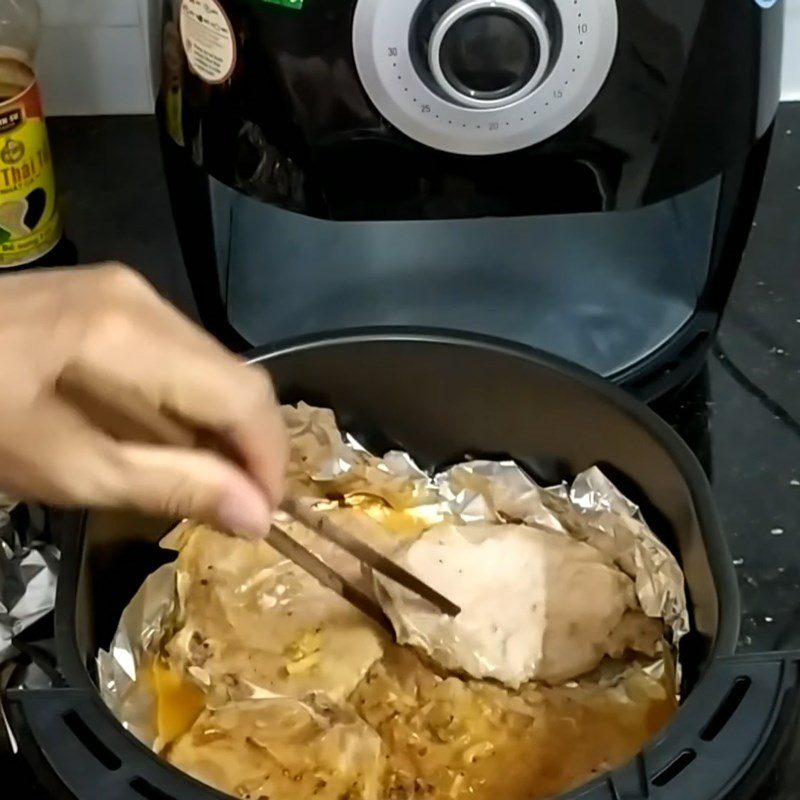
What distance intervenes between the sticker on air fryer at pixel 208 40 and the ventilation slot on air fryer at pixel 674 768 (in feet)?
1.09

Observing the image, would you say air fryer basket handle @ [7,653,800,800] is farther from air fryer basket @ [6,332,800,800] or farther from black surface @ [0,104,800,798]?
black surface @ [0,104,800,798]

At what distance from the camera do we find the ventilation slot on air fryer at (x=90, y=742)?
1.55ft

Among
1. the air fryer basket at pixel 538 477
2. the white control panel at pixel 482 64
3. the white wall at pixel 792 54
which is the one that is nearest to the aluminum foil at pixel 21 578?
the air fryer basket at pixel 538 477

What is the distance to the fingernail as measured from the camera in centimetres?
43

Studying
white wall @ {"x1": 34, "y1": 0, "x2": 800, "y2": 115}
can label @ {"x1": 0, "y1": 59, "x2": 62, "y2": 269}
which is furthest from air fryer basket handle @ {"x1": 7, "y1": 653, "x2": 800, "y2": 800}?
white wall @ {"x1": 34, "y1": 0, "x2": 800, "y2": 115}

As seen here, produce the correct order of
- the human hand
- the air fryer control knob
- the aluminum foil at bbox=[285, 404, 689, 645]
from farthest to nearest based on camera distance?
the aluminum foil at bbox=[285, 404, 689, 645]
the air fryer control knob
the human hand

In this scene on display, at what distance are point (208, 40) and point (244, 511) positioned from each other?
24cm

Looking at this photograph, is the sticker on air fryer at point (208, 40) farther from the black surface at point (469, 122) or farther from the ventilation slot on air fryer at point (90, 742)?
the ventilation slot on air fryer at point (90, 742)

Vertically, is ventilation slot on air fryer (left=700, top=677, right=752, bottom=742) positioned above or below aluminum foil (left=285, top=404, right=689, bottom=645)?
above

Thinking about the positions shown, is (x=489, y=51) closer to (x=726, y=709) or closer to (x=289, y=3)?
(x=289, y=3)

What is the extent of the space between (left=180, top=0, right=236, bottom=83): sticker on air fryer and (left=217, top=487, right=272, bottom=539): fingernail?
0.22 m

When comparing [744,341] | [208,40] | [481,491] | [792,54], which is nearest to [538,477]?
[481,491]

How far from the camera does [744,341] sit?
777mm

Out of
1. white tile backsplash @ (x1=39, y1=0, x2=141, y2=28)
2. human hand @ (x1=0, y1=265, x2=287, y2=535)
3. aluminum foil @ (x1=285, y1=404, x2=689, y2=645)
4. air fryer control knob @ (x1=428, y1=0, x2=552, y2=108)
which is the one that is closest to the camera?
human hand @ (x1=0, y1=265, x2=287, y2=535)
